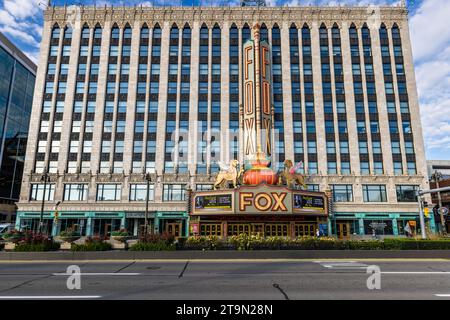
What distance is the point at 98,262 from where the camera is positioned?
18578mm

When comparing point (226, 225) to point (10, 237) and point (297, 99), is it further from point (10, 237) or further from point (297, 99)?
point (297, 99)

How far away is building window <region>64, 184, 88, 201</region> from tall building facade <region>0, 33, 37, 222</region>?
29865mm

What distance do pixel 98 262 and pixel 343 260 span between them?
51.3 feet

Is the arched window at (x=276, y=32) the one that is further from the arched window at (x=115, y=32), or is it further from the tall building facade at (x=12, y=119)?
the tall building facade at (x=12, y=119)

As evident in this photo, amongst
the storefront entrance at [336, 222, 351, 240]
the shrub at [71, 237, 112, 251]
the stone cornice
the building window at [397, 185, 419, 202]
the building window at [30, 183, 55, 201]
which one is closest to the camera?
the shrub at [71, 237, 112, 251]

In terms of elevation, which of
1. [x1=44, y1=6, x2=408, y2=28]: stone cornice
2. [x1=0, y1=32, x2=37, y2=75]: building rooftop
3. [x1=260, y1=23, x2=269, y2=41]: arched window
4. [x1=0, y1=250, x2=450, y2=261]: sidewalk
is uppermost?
[x1=0, y1=32, x2=37, y2=75]: building rooftop

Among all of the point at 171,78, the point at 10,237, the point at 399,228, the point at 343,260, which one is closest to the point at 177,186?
the point at 171,78

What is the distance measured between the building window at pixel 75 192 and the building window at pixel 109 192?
2.19 m

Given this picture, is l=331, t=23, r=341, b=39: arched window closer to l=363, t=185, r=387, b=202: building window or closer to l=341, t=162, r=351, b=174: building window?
l=341, t=162, r=351, b=174: building window

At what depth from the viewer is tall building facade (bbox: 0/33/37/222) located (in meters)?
68.7

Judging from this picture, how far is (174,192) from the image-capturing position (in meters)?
47.2

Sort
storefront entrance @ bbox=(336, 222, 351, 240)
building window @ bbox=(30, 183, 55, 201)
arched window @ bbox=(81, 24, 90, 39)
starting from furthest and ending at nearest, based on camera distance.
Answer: arched window @ bbox=(81, 24, 90, 39), building window @ bbox=(30, 183, 55, 201), storefront entrance @ bbox=(336, 222, 351, 240)

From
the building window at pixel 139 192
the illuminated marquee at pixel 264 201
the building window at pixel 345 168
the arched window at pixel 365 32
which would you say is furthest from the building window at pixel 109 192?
the arched window at pixel 365 32

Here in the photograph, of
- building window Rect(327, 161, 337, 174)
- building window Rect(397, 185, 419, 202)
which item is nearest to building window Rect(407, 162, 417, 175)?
building window Rect(397, 185, 419, 202)
